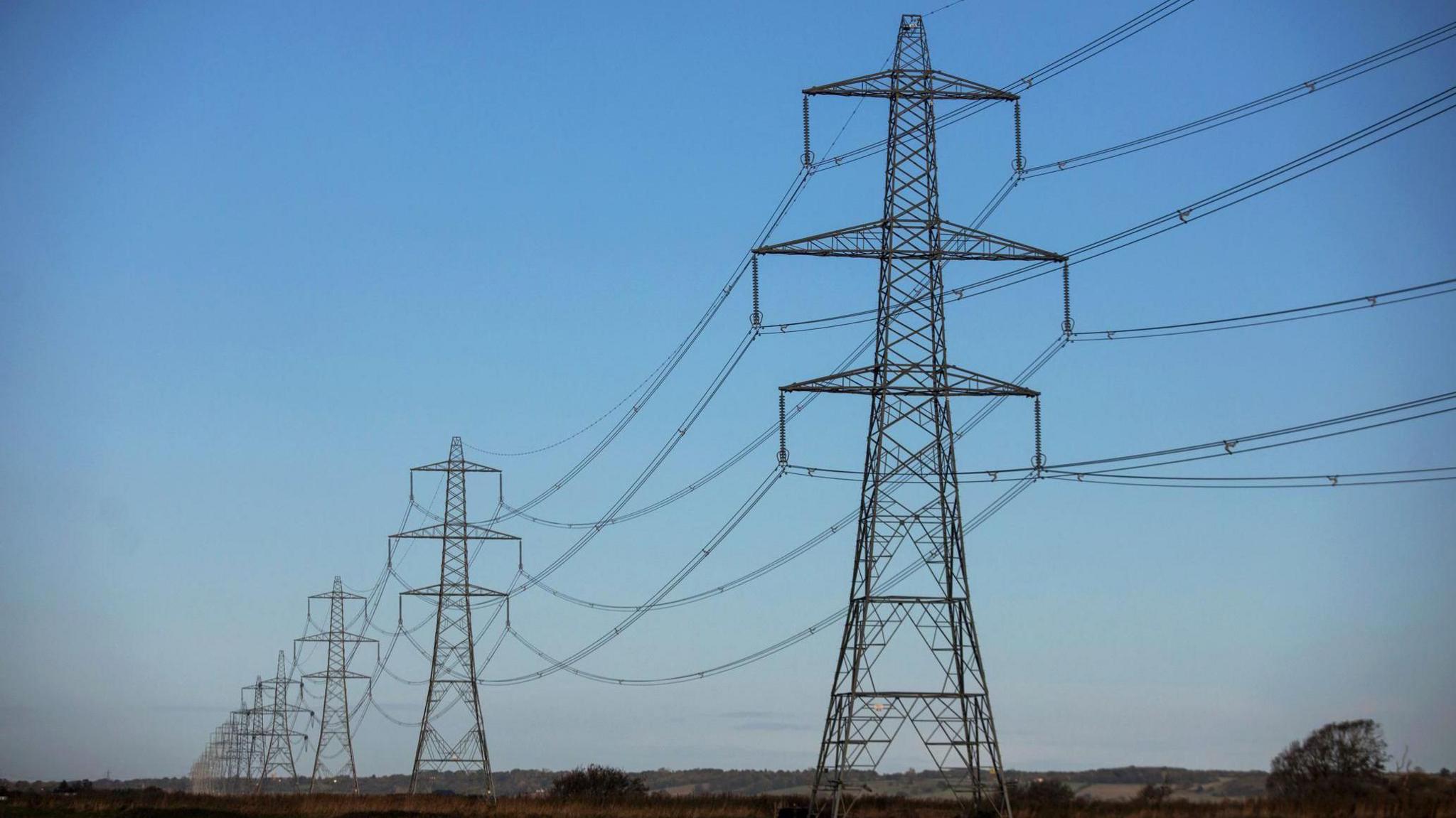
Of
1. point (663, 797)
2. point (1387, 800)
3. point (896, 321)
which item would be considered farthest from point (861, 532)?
point (663, 797)

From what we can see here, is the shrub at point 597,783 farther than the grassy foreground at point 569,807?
Yes

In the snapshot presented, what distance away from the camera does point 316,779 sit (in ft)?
391

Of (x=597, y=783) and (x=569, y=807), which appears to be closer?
(x=569, y=807)

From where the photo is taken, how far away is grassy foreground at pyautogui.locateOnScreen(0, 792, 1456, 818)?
1972 inches

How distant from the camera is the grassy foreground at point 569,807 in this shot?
5009cm

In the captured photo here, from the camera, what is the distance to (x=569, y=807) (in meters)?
67.9

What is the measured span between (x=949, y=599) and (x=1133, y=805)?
877 inches

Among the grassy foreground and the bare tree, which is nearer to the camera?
the grassy foreground

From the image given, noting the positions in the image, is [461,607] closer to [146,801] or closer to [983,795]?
[146,801]

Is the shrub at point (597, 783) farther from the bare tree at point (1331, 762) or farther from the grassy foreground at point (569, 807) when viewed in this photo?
the bare tree at point (1331, 762)

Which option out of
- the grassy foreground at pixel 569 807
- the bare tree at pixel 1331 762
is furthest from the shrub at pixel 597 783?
the bare tree at pixel 1331 762

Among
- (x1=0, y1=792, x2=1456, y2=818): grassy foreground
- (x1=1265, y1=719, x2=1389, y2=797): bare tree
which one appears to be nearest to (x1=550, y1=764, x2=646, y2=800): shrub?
(x1=0, y1=792, x2=1456, y2=818): grassy foreground

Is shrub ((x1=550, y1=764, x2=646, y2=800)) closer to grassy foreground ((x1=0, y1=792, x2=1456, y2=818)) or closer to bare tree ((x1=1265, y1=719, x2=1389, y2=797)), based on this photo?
grassy foreground ((x1=0, y1=792, x2=1456, y2=818))

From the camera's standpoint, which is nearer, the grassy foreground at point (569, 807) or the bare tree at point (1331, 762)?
the grassy foreground at point (569, 807)
